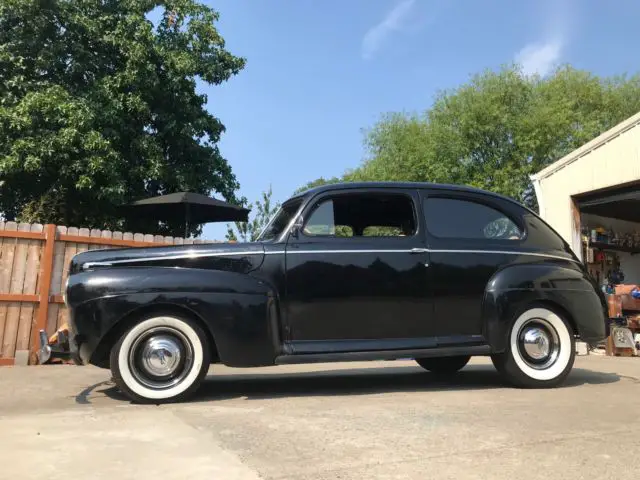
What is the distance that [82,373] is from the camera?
21.0 ft

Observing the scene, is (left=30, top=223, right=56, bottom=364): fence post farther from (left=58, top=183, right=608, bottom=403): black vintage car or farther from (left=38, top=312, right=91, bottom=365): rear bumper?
(left=58, top=183, right=608, bottom=403): black vintage car

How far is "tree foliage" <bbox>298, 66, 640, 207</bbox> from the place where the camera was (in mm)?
22859

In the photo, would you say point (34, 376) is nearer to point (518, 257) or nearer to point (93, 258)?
point (93, 258)

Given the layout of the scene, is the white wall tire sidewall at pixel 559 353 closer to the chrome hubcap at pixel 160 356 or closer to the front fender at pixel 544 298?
the front fender at pixel 544 298

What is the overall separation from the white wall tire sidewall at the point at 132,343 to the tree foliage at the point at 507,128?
65.1 feet

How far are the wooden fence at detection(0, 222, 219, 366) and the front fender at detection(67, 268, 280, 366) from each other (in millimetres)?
3246

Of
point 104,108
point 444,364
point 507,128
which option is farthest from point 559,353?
point 507,128

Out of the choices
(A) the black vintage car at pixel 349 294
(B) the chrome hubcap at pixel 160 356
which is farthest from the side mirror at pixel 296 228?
(B) the chrome hubcap at pixel 160 356

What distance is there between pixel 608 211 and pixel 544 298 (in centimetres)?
1061

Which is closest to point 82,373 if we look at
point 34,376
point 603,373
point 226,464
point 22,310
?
point 34,376

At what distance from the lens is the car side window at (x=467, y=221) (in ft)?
16.7

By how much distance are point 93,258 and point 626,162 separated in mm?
9847

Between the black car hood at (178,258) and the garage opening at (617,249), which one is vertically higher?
the garage opening at (617,249)

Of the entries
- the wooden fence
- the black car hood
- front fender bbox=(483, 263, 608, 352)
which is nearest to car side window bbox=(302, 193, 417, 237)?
the black car hood
